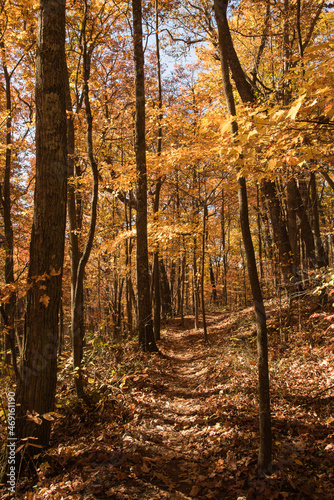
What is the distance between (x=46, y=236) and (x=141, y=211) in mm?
4668

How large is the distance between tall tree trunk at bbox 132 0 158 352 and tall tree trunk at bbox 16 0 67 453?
4.20m

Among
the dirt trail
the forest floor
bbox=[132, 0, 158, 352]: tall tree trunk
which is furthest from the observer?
bbox=[132, 0, 158, 352]: tall tree trunk

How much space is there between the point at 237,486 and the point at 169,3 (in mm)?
12058

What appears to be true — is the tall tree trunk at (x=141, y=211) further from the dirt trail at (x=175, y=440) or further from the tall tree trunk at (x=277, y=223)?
the tall tree trunk at (x=277, y=223)

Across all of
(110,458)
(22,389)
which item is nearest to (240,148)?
(22,389)

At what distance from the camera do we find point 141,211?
7887 mm

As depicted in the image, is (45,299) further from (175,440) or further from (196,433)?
(196,433)

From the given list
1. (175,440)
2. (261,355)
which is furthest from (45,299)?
(175,440)

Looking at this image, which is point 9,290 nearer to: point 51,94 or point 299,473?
point 51,94

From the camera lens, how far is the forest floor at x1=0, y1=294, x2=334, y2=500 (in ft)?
9.49

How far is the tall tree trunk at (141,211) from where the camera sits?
24.8 feet

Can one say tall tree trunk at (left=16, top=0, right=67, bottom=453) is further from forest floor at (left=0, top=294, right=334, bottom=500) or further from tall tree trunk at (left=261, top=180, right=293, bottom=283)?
tall tree trunk at (left=261, top=180, right=293, bottom=283)

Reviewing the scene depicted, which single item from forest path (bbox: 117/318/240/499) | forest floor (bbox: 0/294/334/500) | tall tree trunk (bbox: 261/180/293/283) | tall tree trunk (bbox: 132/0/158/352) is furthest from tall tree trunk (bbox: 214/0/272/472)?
tall tree trunk (bbox: 261/180/293/283)

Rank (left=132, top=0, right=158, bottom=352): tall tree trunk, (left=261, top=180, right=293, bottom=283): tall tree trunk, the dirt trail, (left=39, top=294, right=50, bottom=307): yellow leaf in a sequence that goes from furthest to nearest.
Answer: (left=261, top=180, right=293, bottom=283): tall tree trunk < (left=132, top=0, right=158, bottom=352): tall tree trunk < (left=39, top=294, right=50, bottom=307): yellow leaf < the dirt trail
